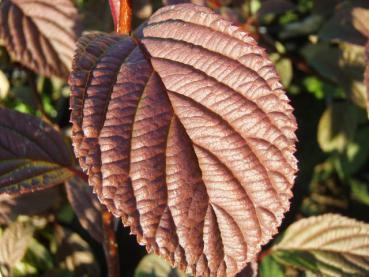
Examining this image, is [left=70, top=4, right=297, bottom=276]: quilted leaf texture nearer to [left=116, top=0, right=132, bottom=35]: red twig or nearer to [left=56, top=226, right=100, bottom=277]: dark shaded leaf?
[left=116, top=0, right=132, bottom=35]: red twig

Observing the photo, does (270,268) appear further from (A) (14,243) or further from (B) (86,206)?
(A) (14,243)

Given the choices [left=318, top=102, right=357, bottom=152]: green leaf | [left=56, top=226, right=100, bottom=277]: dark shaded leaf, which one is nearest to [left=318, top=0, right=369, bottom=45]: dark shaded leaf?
[left=318, top=102, right=357, bottom=152]: green leaf

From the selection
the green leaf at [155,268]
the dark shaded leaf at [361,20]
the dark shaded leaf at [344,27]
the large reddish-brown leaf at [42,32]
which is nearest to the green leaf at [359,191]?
the dark shaded leaf at [344,27]

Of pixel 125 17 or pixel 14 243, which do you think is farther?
pixel 14 243

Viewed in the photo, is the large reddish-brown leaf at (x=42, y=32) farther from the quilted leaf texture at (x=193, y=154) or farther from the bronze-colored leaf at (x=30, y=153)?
the quilted leaf texture at (x=193, y=154)

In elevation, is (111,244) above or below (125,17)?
below

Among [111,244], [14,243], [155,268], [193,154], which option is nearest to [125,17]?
[193,154]
